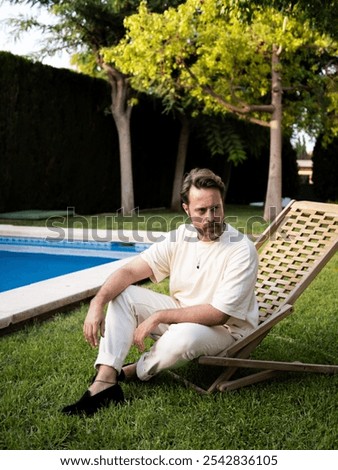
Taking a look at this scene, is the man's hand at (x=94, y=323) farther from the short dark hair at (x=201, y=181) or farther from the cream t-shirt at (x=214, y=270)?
the short dark hair at (x=201, y=181)

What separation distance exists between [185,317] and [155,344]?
22 cm

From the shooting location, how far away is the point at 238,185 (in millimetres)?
20859

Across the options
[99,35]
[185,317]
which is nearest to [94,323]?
[185,317]

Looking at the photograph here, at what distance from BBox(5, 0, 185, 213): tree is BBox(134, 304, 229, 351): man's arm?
422 inches

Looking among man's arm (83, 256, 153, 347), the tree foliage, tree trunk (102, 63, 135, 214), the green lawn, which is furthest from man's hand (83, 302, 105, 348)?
tree trunk (102, 63, 135, 214)

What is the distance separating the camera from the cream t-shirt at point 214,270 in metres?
3.05

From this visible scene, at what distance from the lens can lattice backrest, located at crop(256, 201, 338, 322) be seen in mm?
3824

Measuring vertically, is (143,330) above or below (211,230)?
below

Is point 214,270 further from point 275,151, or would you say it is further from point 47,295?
point 275,151

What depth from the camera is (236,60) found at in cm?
1205

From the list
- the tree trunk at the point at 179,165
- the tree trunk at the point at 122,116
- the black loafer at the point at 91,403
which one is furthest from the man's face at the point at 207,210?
the tree trunk at the point at 179,165

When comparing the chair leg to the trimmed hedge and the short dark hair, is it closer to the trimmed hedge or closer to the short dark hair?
the short dark hair
